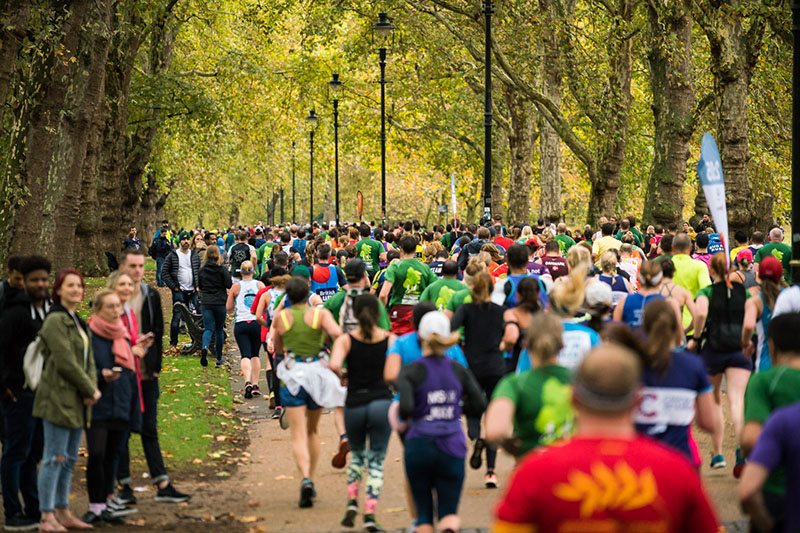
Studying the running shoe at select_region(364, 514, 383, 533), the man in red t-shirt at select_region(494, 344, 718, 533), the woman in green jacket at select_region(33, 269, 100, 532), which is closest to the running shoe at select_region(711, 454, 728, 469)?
the running shoe at select_region(364, 514, 383, 533)

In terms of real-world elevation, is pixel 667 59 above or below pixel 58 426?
above

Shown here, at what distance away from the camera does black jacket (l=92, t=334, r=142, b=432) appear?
812 cm

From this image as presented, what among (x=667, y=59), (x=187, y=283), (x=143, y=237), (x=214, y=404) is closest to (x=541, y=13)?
(x=667, y=59)

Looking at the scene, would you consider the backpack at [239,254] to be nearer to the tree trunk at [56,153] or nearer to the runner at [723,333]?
the tree trunk at [56,153]

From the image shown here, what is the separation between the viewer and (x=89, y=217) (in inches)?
1298

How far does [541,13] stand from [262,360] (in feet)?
61.8

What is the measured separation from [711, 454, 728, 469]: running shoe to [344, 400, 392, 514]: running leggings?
3094 mm

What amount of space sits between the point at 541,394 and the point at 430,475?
4.09 feet

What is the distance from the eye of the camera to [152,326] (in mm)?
9008

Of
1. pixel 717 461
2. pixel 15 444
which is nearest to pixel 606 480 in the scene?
pixel 15 444

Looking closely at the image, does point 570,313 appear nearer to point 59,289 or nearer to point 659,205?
point 59,289

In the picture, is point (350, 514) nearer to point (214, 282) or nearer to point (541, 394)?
point (541, 394)

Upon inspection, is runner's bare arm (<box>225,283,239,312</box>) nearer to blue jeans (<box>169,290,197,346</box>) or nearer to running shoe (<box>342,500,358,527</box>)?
blue jeans (<box>169,290,197,346</box>)

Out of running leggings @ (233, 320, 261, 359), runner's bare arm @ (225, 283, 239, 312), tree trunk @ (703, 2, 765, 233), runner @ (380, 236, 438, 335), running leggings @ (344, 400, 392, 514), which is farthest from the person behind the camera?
tree trunk @ (703, 2, 765, 233)
